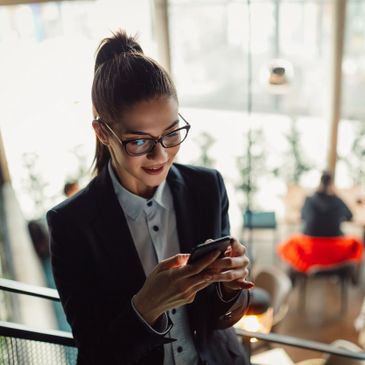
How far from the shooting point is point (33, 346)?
174cm

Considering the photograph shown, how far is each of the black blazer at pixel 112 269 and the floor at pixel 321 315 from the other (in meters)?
3.99

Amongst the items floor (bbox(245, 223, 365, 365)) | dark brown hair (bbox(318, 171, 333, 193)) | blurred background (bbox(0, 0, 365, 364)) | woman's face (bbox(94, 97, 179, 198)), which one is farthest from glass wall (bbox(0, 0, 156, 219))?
woman's face (bbox(94, 97, 179, 198))

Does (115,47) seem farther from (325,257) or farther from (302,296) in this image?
(302,296)

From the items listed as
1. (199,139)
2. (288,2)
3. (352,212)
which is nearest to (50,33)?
(199,139)

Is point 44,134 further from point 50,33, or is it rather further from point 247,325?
point 247,325

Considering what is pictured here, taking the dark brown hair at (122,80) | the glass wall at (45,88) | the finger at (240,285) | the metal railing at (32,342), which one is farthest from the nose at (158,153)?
the glass wall at (45,88)

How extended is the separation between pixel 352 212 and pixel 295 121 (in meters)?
1.39

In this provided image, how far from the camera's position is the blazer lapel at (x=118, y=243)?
1.40 m

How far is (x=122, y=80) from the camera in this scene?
1260 millimetres

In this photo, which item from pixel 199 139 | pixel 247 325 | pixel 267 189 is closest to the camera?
pixel 247 325

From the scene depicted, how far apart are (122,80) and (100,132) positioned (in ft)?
0.49

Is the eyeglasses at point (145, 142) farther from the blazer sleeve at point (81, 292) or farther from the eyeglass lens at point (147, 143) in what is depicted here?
the blazer sleeve at point (81, 292)

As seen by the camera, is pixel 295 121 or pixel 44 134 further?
pixel 295 121

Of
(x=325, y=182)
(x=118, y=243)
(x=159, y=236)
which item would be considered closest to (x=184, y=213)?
(x=159, y=236)
